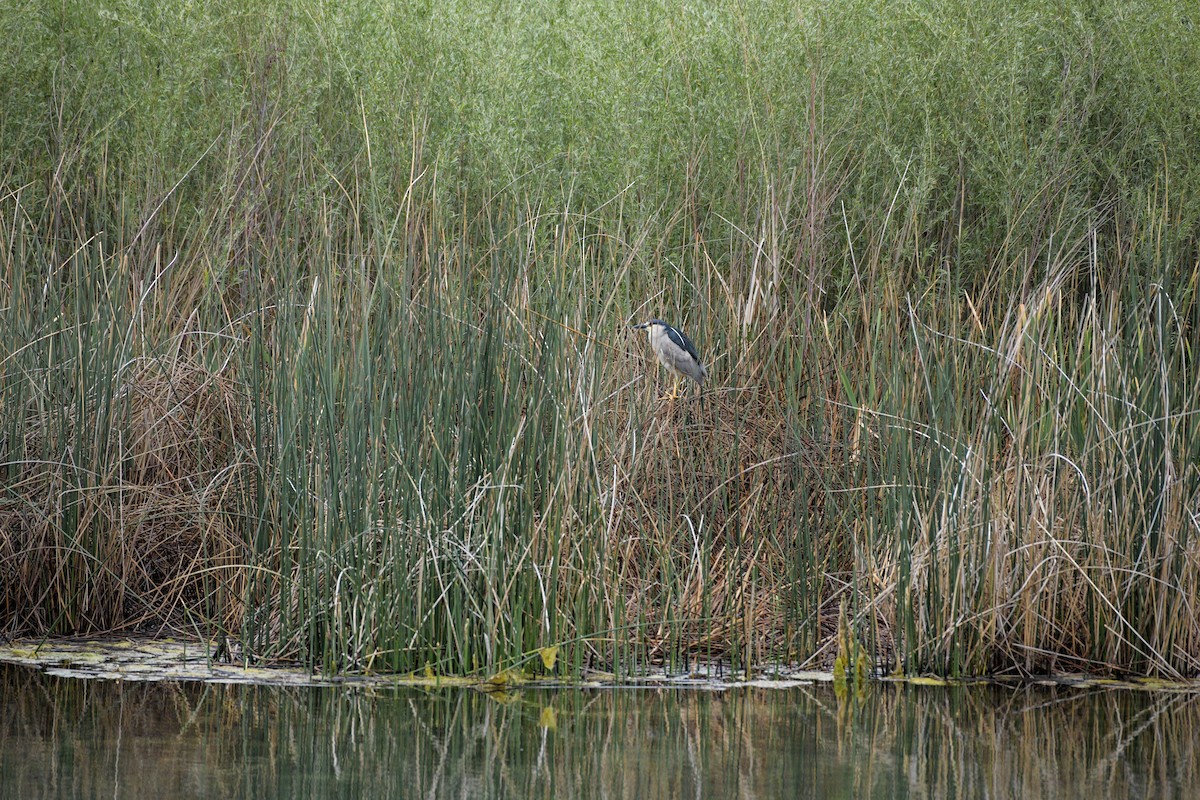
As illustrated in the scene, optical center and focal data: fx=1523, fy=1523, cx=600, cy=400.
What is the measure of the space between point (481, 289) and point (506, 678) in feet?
5.45

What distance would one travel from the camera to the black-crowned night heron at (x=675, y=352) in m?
5.34

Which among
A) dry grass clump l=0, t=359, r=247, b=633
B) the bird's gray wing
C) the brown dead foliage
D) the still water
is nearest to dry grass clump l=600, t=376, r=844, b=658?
the brown dead foliage

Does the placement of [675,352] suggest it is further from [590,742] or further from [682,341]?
[590,742]

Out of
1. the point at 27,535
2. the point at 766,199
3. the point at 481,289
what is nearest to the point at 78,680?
the point at 27,535

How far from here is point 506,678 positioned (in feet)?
14.0

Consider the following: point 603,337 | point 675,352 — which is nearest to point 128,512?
point 603,337

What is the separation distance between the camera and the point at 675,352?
17.6 ft

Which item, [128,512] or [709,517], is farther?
[709,517]

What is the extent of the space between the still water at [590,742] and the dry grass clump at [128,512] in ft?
1.80

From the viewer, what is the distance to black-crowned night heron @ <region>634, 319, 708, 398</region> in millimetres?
5340

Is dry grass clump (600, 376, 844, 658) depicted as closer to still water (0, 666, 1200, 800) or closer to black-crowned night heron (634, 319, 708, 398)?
black-crowned night heron (634, 319, 708, 398)

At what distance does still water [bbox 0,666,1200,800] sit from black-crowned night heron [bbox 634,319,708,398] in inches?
53.9

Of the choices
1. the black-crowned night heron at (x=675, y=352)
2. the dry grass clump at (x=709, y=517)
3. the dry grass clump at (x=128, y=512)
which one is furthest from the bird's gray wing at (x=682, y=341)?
the dry grass clump at (x=128, y=512)

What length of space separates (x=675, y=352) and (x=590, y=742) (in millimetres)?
1954
